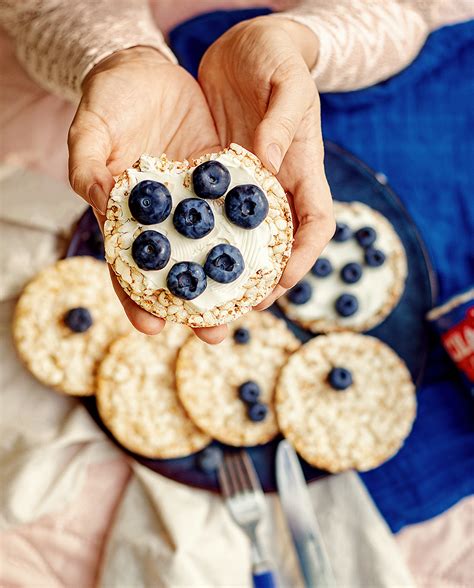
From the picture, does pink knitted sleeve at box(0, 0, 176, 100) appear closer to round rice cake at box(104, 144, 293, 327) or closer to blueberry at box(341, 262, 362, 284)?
round rice cake at box(104, 144, 293, 327)

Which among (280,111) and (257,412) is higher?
(280,111)

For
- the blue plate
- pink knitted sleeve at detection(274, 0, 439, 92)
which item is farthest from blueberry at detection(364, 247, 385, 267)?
pink knitted sleeve at detection(274, 0, 439, 92)

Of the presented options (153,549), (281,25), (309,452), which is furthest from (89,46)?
(153,549)

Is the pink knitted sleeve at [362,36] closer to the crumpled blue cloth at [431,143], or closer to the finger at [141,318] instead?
the crumpled blue cloth at [431,143]

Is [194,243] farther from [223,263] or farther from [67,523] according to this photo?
[67,523]

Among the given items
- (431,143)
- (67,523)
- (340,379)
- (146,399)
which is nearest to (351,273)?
(340,379)
